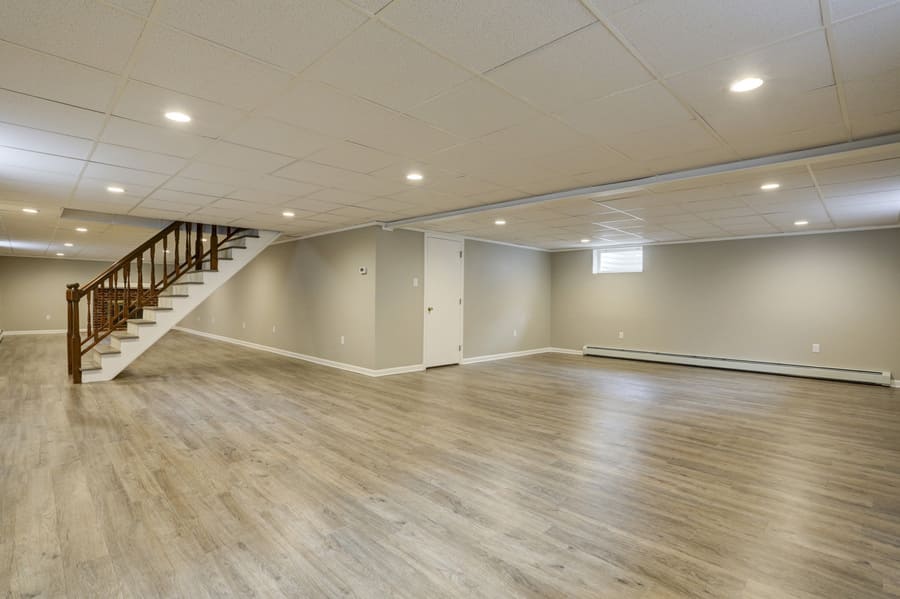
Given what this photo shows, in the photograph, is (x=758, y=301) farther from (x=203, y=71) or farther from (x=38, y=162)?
(x=38, y=162)

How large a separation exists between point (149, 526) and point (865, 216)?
27.1ft

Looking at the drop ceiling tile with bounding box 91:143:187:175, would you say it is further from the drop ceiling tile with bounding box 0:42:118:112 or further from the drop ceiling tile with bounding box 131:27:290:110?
the drop ceiling tile with bounding box 131:27:290:110

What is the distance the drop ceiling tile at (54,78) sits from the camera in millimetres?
2090

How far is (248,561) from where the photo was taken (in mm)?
2033

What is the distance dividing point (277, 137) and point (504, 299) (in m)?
6.33

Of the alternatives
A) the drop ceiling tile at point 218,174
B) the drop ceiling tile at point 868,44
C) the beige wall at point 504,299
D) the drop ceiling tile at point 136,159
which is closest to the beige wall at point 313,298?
the beige wall at point 504,299

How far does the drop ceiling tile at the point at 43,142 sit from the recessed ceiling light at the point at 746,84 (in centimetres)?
431

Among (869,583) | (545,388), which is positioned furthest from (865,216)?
(869,583)

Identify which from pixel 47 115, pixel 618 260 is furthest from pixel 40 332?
pixel 618 260

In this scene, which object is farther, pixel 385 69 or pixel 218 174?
pixel 218 174

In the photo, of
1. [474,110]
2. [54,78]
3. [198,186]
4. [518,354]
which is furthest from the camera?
[518,354]

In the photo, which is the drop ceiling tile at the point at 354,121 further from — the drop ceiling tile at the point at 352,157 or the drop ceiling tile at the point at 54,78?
the drop ceiling tile at the point at 54,78

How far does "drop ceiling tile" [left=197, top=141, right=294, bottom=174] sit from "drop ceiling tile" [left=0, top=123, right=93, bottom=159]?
81 centimetres

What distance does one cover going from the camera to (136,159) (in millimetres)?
3625
